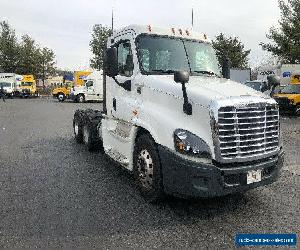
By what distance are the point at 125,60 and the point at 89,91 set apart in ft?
88.3

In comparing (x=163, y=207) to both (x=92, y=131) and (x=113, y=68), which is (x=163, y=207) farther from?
(x=92, y=131)

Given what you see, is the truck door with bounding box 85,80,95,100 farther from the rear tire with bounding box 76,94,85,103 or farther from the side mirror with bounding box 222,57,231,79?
the side mirror with bounding box 222,57,231,79

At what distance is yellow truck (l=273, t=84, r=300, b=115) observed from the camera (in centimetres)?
2000

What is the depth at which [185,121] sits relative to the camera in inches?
187

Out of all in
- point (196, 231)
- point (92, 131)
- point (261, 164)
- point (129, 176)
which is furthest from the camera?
point (92, 131)

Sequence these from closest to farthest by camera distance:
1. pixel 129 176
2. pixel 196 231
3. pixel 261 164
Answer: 1. pixel 196 231
2. pixel 261 164
3. pixel 129 176

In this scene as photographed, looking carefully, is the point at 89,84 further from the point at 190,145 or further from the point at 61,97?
the point at 190,145

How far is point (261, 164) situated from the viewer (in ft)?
15.7

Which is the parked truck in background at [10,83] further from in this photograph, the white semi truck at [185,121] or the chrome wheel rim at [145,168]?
the chrome wheel rim at [145,168]

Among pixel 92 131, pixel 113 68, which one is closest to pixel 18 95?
pixel 92 131

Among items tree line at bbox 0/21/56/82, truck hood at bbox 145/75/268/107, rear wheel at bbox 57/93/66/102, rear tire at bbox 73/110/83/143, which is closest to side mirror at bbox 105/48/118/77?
truck hood at bbox 145/75/268/107

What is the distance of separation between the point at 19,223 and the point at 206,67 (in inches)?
154

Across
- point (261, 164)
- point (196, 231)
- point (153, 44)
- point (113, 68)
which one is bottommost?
point (196, 231)

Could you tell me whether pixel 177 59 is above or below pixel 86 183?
above
